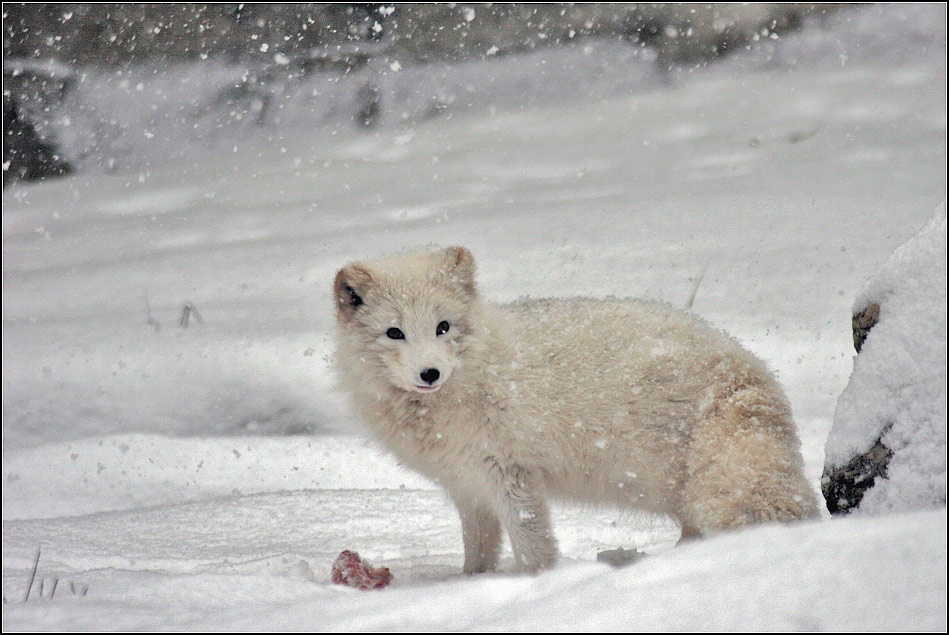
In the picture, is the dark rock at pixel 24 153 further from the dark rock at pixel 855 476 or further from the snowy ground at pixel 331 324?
the dark rock at pixel 855 476

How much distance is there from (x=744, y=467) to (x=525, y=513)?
69cm

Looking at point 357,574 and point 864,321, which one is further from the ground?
point 864,321

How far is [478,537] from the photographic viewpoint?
300 centimetres

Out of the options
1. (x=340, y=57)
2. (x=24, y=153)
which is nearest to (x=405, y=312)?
(x=340, y=57)

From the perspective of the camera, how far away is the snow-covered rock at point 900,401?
202 centimetres

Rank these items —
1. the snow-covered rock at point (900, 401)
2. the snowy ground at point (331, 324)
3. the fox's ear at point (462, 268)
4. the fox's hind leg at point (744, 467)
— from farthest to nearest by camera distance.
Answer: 1. the fox's ear at point (462, 268)
2. the fox's hind leg at point (744, 467)
3. the snow-covered rock at point (900, 401)
4. the snowy ground at point (331, 324)

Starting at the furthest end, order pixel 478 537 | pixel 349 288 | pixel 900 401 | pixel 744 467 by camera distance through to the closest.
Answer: pixel 478 537, pixel 349 288, pixel 744 467, pixel 900 401

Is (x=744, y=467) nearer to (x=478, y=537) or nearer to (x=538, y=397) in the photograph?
(x=538, y=397)

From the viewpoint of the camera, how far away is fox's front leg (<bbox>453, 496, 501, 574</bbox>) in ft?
9.79

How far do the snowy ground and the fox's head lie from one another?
1.57ft

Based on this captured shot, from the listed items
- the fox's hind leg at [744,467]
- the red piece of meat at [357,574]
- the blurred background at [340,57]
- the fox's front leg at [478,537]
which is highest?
the blurred background at [340,57]

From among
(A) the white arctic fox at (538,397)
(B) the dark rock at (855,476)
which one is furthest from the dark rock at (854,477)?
(A) the white arctic fox at (538,397)

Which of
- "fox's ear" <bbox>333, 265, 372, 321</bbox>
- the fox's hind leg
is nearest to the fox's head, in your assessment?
"fox's ear" <bbox>333, 265, 372, 321</bbox>

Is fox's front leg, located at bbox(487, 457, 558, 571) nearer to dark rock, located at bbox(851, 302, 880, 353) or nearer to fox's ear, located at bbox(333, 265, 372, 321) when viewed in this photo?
fox's ear, located at bbox(333, 265, 372, 321)
